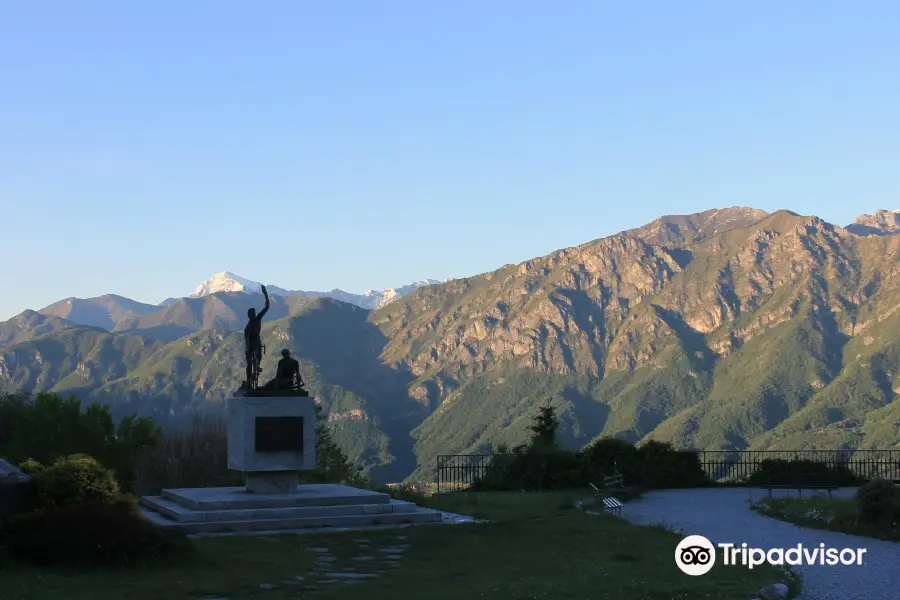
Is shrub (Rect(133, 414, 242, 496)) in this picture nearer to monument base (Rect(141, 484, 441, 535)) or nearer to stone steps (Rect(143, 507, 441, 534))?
monument base (Rect(141, 484, 441, 535))

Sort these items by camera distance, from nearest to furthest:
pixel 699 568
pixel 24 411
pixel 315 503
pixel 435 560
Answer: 1. pixel 699 568
2. pixel 435 560
3. pixel 315 503
4. pixel 24 411

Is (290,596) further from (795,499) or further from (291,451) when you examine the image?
(795,499)

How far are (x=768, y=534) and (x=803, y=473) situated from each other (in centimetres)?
1204

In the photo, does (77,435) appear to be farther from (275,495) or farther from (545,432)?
(545,432)

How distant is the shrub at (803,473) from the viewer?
32094mm

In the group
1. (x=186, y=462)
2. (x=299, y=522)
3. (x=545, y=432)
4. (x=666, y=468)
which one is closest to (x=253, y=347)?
(x=299, y=522)

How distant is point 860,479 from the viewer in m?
32.6

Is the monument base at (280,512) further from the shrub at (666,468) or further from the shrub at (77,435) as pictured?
the shrub at (666,468)

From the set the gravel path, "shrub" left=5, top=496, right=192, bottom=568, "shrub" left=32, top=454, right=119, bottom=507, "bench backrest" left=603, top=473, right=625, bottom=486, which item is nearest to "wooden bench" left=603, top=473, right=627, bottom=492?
"bench backrest" left=603, top=473, right=625, bottom=486

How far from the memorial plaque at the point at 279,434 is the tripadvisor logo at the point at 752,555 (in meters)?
8.53

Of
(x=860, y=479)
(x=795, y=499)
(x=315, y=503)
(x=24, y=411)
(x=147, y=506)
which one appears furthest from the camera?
(x=860, y=479)

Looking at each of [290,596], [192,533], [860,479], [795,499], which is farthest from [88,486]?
[860,479]

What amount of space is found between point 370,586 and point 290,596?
1.26m

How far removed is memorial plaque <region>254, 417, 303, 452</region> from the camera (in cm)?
2273
